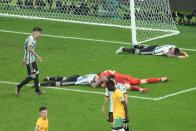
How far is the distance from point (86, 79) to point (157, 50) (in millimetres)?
4838

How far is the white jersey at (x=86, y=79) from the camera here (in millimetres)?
21844

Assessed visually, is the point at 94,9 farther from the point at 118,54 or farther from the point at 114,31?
the point at 118,54

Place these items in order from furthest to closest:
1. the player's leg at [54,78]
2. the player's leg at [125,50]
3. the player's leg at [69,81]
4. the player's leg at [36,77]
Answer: the player's leg at [125,50]
the player's leg at [54,78]
the player's leg at [69,81]
the player's leg at [36,77]

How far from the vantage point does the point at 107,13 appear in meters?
31.1

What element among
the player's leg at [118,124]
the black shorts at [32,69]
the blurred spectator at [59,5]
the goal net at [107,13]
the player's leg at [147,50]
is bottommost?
the player's leg at [118,124]

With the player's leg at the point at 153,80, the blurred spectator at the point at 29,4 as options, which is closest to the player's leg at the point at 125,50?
the player's leg at the point at 153,80

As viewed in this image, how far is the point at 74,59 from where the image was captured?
2559 centimetres

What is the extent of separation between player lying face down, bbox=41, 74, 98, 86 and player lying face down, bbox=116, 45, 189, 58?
457 centimetres

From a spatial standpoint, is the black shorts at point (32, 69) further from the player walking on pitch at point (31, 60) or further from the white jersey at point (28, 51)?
the white jersey at point (28, 51)

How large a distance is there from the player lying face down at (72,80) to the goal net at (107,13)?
5835 mm

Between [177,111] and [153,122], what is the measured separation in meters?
1.25


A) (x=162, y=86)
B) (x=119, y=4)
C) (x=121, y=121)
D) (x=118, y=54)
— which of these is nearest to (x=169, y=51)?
(x=118, y=54)

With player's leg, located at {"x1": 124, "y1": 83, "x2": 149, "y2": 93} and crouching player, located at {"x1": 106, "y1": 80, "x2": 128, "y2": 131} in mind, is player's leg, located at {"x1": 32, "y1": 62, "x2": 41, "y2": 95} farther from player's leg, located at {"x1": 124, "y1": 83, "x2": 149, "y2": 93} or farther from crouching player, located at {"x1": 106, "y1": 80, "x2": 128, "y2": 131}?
crouching player, located at {"x1": 106, "y1": 80, "x2": 128, "y2": 131}

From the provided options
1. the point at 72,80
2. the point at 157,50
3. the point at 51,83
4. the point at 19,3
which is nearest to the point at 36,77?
the point at 51,83
